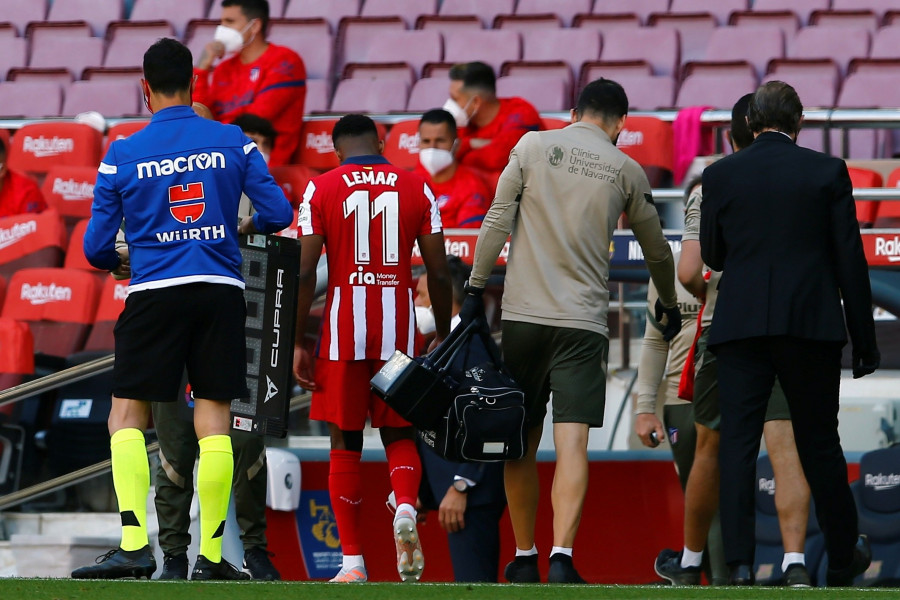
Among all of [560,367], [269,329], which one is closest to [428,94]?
[269,329]

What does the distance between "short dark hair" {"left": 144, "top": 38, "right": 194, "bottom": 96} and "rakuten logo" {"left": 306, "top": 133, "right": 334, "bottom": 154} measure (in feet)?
13.9

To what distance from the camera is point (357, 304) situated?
509 centimetres

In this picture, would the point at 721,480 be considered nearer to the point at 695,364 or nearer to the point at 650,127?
the point at 695,364

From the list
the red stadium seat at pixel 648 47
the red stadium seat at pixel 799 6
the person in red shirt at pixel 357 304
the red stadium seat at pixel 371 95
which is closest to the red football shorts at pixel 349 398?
the person in red shirt at pixel 357 304

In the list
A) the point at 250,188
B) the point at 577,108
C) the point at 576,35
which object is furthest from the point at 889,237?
the point at 576,35

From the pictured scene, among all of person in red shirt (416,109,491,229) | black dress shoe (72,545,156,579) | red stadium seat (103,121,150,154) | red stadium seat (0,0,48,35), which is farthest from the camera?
red stadium seat (0,0,48,35)

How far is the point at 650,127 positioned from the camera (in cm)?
798

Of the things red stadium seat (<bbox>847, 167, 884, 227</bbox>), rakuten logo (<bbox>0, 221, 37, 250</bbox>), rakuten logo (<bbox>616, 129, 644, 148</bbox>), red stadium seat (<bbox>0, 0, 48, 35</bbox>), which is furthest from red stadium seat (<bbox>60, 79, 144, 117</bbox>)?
red stadium seat (<bbox>847, 167, 884, 227</bbox>)

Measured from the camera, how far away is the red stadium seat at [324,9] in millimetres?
11594

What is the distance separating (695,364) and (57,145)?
5.31 meters

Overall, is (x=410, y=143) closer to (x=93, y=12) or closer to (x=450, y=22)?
(x=450, y=22)

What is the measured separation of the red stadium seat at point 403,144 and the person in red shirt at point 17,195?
2.04m

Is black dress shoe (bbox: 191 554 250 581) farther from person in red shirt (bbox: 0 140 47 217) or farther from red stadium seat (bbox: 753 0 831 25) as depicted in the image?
red stadium seat (bbox: 753 0 831 25)

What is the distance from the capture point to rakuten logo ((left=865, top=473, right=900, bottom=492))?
5.79 m
